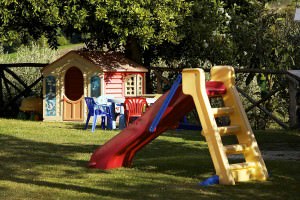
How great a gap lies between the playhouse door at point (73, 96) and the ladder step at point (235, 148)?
465 inches

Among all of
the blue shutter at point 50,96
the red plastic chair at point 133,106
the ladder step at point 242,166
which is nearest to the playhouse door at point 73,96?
the blue shutter at point 50,96

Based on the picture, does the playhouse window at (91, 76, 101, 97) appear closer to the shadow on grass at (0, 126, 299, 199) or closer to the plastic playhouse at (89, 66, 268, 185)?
the shadow on grass at (0, 126, 299, 199)

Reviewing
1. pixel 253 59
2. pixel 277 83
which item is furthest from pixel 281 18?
pixel 277 83

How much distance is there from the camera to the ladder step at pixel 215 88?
10.4 metres

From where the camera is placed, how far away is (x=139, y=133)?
10828 millimetres

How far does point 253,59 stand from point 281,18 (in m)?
3.68

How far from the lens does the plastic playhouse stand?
9852 mm

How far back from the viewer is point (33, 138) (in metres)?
Answer: 16.0

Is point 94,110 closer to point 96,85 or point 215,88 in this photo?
point 96,85

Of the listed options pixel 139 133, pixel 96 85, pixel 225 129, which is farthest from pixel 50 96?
pixel 225 129

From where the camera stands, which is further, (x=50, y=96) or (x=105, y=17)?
(x=50, y=96)

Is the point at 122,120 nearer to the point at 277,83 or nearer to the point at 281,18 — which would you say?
the point at 277,83

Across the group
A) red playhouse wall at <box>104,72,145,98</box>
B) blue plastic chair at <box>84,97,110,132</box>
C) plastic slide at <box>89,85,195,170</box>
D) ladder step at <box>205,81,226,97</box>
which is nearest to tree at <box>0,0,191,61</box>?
red playhouse wall at <box>104,72,145,98</box>

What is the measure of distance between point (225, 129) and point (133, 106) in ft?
29.0
